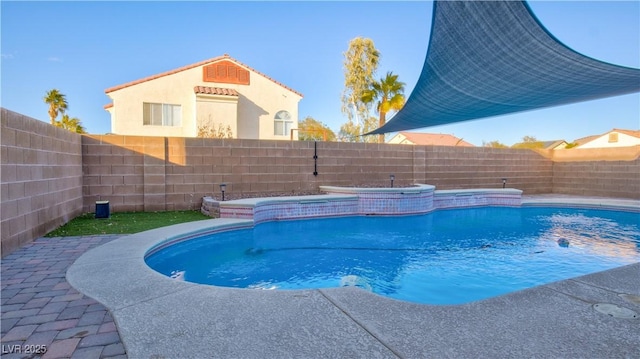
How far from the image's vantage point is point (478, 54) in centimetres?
564

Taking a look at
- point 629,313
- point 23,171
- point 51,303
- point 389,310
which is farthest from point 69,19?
point 629,313

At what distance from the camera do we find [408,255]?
20.0ft

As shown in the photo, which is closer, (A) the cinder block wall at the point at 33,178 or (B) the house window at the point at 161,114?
(A) the cinder block wall at the point at 33,178

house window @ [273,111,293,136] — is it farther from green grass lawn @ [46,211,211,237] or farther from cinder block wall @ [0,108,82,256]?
cinder block wall @ [0,108,82,256]

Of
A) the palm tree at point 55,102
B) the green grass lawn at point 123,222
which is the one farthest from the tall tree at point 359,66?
the palm tree at point 55,102

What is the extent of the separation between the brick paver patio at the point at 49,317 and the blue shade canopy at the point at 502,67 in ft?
17.3

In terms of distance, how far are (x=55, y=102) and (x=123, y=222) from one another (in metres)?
29.6

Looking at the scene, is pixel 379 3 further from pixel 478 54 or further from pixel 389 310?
pixel 389 310

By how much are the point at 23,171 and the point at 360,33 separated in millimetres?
24583

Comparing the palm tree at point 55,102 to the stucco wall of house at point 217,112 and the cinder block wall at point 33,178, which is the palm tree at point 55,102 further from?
the cinder block wall at point 33,178

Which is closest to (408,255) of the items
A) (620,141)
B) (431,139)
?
(431,139)

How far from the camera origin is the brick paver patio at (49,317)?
2.21 m

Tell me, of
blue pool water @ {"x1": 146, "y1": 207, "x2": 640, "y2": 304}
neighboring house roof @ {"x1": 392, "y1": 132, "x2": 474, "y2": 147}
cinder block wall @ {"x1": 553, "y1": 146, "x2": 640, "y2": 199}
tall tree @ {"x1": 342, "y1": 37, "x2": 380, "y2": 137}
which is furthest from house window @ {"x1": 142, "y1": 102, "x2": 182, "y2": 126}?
neighboring house roof @ {"x1": 392, "y1": 132, "x2": 474, "y2": 147}

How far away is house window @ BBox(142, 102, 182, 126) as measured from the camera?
53.1 feet
